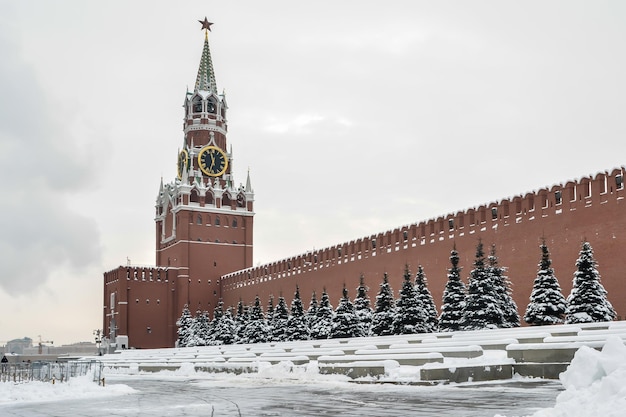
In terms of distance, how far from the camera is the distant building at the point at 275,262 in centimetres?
2745

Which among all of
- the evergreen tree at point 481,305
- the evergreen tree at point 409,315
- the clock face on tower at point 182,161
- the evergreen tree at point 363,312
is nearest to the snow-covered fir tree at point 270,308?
the evergreen tree at point 363,312

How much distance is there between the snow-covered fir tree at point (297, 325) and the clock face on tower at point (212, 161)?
2422 centimetres

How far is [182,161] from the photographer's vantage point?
63406 millimetres

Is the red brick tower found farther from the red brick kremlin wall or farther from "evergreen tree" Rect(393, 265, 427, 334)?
"evergreen tree" Rect(393, 265, 427, 334)

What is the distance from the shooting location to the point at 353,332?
34844 mm

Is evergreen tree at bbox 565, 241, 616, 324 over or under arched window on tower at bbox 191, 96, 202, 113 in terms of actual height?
under

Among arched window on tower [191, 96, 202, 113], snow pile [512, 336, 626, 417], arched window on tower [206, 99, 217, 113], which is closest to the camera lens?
snow pile [512, 336, 626, 417]

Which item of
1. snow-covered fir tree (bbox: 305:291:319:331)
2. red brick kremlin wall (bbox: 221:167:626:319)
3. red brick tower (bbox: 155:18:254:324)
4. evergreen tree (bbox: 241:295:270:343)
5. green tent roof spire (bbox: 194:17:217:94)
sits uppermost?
green tent roof spire (bbox: 194:17:217:94)

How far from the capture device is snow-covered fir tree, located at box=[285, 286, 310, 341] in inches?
1561

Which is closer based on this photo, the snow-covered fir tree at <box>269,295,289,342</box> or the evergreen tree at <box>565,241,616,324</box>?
the evergreen tree at <box>565,241,616,324</box>

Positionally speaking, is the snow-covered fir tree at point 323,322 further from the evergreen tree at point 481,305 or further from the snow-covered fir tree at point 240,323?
the evergreen tree at point 481,305

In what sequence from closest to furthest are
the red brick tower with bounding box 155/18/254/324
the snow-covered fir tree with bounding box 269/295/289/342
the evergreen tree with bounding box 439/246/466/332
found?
the evergreen tree with bounding box 439/246/466/332 → the snow-covered fir tree with bounding box 269/295/289/342 → the red brick tower with bounding box 155/18/254/324

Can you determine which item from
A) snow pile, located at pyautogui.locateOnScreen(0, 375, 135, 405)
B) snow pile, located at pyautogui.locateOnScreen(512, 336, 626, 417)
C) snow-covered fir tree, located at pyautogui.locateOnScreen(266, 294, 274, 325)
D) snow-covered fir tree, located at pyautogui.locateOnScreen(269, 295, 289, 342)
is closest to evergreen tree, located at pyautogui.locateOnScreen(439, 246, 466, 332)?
snow-covered fir tree, located at pyautogui.locateOnScreen(269, 295, 289, 342)

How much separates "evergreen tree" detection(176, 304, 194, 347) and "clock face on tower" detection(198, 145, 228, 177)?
1184 cm
